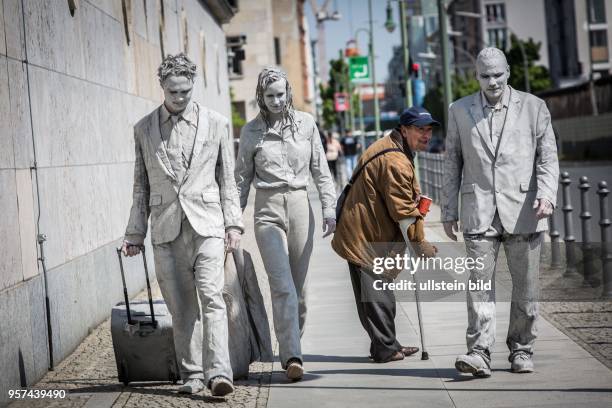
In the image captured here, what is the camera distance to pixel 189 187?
23.3ft

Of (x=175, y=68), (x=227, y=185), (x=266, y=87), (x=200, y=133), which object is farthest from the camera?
(x=266, y=87)

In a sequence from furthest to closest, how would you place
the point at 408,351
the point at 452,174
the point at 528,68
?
the point at 528,68, the point at 408,351, the point at 452,174

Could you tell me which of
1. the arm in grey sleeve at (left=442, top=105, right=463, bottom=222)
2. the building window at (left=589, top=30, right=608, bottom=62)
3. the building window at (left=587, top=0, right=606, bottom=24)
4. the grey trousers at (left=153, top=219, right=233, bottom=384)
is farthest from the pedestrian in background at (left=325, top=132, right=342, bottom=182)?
the building window at (left=589, top=30, right=608, bottom=62)

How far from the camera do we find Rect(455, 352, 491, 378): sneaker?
7.19m

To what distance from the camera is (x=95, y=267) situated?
10.5m

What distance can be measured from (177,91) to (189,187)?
1.83 feet

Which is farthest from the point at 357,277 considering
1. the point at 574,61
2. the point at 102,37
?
the point at 574,61

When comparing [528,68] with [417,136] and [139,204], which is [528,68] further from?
[139,204]

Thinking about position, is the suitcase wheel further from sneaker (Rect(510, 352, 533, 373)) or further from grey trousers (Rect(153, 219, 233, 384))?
sneaker (Rect(510, 352, 533, 373))

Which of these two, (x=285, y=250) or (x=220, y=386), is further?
(x=285, y=250)

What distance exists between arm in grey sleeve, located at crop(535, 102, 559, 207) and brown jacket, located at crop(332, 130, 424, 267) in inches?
36.3

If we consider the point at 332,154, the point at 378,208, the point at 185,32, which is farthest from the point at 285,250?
the point at 332,154

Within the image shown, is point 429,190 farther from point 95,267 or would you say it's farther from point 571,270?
point 95,267

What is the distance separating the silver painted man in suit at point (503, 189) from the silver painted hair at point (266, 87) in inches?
42.3
